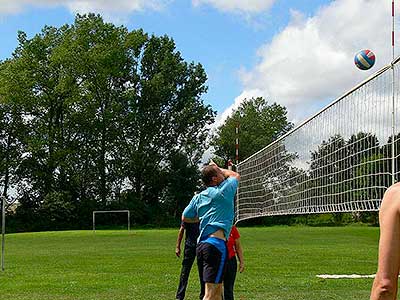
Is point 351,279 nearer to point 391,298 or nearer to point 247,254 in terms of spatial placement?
point 247,254

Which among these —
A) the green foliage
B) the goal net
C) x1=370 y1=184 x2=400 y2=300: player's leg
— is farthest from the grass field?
the green foliage

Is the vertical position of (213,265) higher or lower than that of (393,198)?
lower

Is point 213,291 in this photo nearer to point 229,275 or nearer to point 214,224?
point 214,224

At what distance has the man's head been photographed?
8312 mm

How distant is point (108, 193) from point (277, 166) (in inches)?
1585

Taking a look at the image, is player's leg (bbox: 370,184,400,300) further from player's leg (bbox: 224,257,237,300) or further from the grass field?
the grass field

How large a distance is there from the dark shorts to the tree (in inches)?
2519

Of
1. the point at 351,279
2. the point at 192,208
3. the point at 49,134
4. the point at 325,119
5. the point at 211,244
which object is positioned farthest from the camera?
the point at 49,134

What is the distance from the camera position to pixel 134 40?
66812 millimetres

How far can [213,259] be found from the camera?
7.99 metres

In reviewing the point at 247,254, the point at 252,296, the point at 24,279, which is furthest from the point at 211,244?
the point at 247,254

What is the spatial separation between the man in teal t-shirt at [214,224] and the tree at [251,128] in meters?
63.7

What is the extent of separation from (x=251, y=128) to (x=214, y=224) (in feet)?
231

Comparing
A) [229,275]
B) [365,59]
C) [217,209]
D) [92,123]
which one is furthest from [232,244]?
[92,123]
